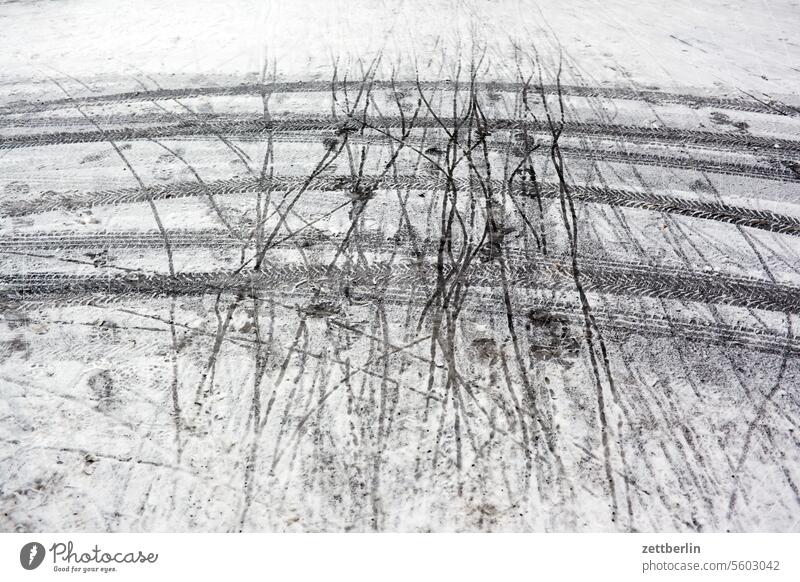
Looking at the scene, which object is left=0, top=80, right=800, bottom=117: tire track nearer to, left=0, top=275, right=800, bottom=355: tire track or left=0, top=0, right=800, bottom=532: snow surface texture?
left=0, top=0, right=800, bottom=532: snow surface texture

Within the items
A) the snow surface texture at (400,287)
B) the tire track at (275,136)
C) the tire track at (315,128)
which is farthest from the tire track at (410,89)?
the tire track at (275,136)

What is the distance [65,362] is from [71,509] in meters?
1.06

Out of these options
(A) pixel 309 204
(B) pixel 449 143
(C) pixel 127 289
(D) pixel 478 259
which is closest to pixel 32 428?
(C) pixel 127 289

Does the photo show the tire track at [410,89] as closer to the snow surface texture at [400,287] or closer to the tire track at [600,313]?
the snow surface texture at [400,287]

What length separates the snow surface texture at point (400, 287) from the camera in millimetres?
3326

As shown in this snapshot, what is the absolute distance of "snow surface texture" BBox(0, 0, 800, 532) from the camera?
3.33m

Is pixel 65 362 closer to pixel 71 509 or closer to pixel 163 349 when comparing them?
pixel 163 349

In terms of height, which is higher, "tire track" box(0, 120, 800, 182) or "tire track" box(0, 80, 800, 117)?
"tire track" box(0, 80, 800, 117)
